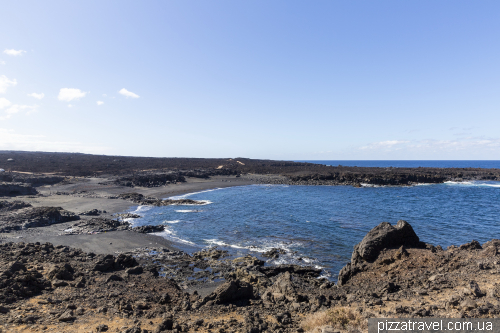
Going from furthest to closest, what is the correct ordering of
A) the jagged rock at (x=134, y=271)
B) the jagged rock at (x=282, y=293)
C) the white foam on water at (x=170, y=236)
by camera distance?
the white foam on water at (x=170, y=236) < the jagged rock at (x=134, y=271) < the jagged rock at (x=282, y=293)

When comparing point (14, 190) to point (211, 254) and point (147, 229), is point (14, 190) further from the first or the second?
point (211, 254)

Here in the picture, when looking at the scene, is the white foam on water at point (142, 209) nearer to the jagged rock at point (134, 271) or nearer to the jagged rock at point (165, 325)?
the jagged rock at point (134, 271)

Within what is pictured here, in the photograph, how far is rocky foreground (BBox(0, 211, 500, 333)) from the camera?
26.5 feet

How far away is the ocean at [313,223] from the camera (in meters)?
20.9

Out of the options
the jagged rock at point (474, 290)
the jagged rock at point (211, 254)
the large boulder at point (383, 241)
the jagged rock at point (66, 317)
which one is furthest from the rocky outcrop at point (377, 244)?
the jagged rock at point (66, 317)

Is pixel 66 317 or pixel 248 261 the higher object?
pixel 66 317

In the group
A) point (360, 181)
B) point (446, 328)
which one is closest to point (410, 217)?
point (446, 328)

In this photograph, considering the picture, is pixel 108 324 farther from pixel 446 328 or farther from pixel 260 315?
pixel 446 328

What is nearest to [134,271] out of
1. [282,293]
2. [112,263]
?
[112,263]

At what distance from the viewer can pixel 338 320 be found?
7.52m

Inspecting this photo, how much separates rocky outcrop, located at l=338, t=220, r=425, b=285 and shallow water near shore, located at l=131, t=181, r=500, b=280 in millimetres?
2473

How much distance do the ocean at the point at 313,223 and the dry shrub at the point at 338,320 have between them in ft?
26.8

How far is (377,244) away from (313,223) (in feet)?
51.2

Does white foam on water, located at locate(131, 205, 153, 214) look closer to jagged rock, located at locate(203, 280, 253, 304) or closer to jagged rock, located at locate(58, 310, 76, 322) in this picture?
jagged rock, located at locate(58, 310, 76, 322)
